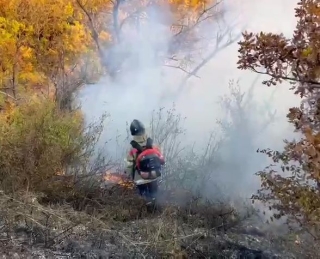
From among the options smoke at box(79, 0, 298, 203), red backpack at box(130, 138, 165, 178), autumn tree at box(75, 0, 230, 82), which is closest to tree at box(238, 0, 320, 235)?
red backpack at box(130, 138, 165, 178)

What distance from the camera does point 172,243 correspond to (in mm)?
6184

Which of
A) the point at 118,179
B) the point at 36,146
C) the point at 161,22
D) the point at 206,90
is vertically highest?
the point at 161,22

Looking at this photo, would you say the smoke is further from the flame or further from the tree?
the tree

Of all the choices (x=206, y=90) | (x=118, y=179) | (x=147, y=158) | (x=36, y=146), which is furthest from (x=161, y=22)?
(x=36, y=146)

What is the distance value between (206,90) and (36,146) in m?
10.9

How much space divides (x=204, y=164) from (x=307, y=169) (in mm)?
6517

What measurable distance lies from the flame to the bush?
0.92 m

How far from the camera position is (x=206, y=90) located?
17.8 metres

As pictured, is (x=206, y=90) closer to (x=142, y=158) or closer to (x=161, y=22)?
(x=161, y=22)

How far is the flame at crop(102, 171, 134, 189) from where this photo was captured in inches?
341

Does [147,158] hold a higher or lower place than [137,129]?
lower

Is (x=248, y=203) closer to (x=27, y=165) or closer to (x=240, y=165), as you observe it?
(x=240, y=165)

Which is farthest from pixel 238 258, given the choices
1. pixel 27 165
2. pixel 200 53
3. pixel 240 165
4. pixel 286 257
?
pixel 200 53

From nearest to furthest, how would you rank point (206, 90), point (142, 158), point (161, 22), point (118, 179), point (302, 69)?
1. point (302, 69)
2. point (142, 158)
3. point (118, 179)
4. point (206, 90)
5. point (161, 22)
